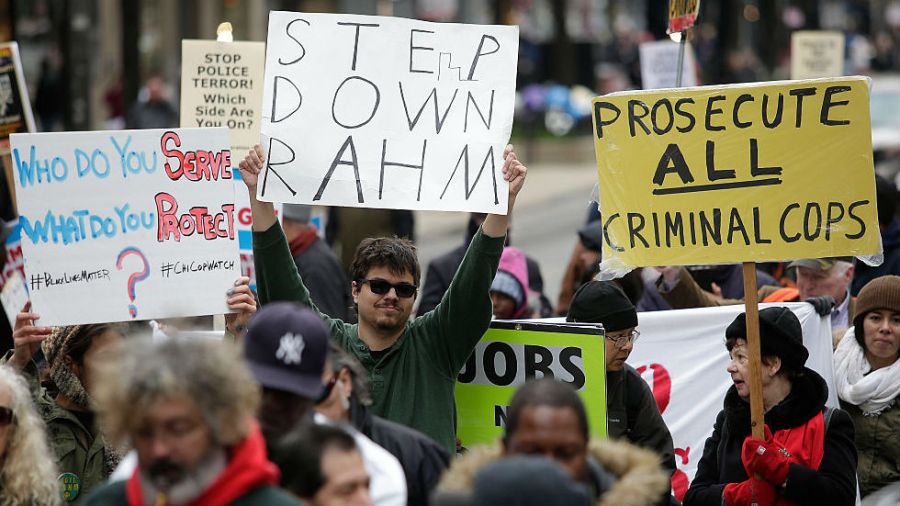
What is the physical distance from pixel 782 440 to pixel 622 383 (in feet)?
2.67

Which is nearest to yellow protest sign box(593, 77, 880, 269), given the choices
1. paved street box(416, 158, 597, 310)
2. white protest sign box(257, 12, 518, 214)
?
white protest sign box(257, 12, 518, 214)

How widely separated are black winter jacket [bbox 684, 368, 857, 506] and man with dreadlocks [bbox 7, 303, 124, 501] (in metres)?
2.08

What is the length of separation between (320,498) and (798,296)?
170 inches

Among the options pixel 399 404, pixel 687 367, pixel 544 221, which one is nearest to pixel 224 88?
pixel 687 367

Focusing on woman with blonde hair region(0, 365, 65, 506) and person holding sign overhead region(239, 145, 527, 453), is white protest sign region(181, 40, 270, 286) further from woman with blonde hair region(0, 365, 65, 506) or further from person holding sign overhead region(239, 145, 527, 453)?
woman with blonde hair region(0, 365, 65, 506)

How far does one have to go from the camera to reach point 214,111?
8656mm

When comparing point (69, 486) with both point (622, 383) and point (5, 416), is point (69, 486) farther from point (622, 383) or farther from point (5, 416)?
point (622, 383)

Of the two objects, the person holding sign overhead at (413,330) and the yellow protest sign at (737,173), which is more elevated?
the yellow protest sign at (737,173)

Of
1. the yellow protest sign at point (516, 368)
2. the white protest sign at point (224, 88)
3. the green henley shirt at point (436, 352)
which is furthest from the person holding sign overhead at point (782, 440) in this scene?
the white protest sign at point (224, 88)

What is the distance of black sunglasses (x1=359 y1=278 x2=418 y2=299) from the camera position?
5.38 metres

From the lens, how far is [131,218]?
6.17m

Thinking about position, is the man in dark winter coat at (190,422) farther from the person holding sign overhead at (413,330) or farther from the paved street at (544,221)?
the paved street at (544,221)

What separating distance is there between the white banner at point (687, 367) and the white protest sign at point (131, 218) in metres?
2.03

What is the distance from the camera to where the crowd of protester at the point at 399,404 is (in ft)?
10.8
